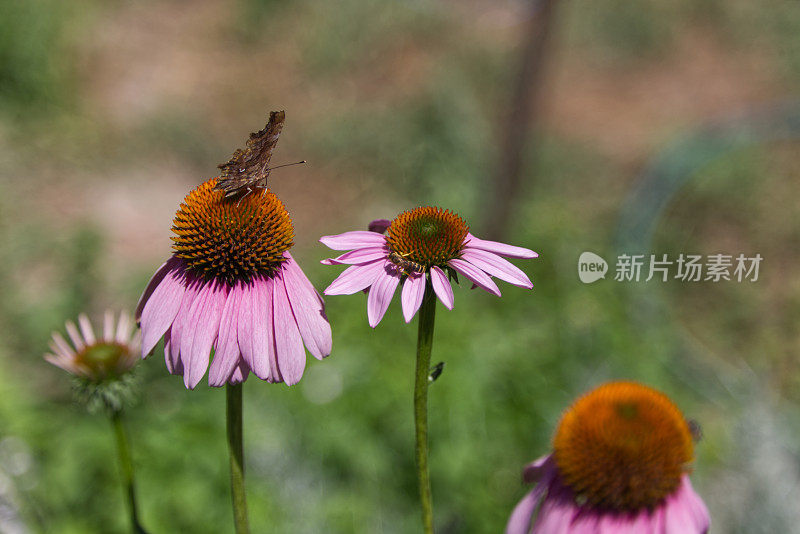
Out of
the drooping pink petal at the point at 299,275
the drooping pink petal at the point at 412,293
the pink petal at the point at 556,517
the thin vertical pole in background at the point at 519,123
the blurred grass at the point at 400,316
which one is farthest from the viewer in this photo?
the thin vertical pole in background at the point at 519,123

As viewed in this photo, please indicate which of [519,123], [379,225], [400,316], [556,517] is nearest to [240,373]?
[379,225]

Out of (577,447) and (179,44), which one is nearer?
(577,447)

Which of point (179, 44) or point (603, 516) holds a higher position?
point (179, 44)

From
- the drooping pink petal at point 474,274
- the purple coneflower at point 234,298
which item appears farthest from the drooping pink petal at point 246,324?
the drooping pink petal at point 474,274

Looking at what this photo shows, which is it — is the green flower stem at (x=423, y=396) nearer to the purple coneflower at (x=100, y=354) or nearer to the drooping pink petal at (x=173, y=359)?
the drooping pink petal at (x=173, y=359)

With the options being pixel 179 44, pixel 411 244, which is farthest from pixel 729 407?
pixel 179 44

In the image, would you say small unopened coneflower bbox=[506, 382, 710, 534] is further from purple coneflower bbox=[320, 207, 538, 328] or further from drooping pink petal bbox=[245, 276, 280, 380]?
drooping pink petal bbox=[245, 276, 280, 380]

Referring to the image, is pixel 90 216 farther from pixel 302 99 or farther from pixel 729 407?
pixel 729 407
